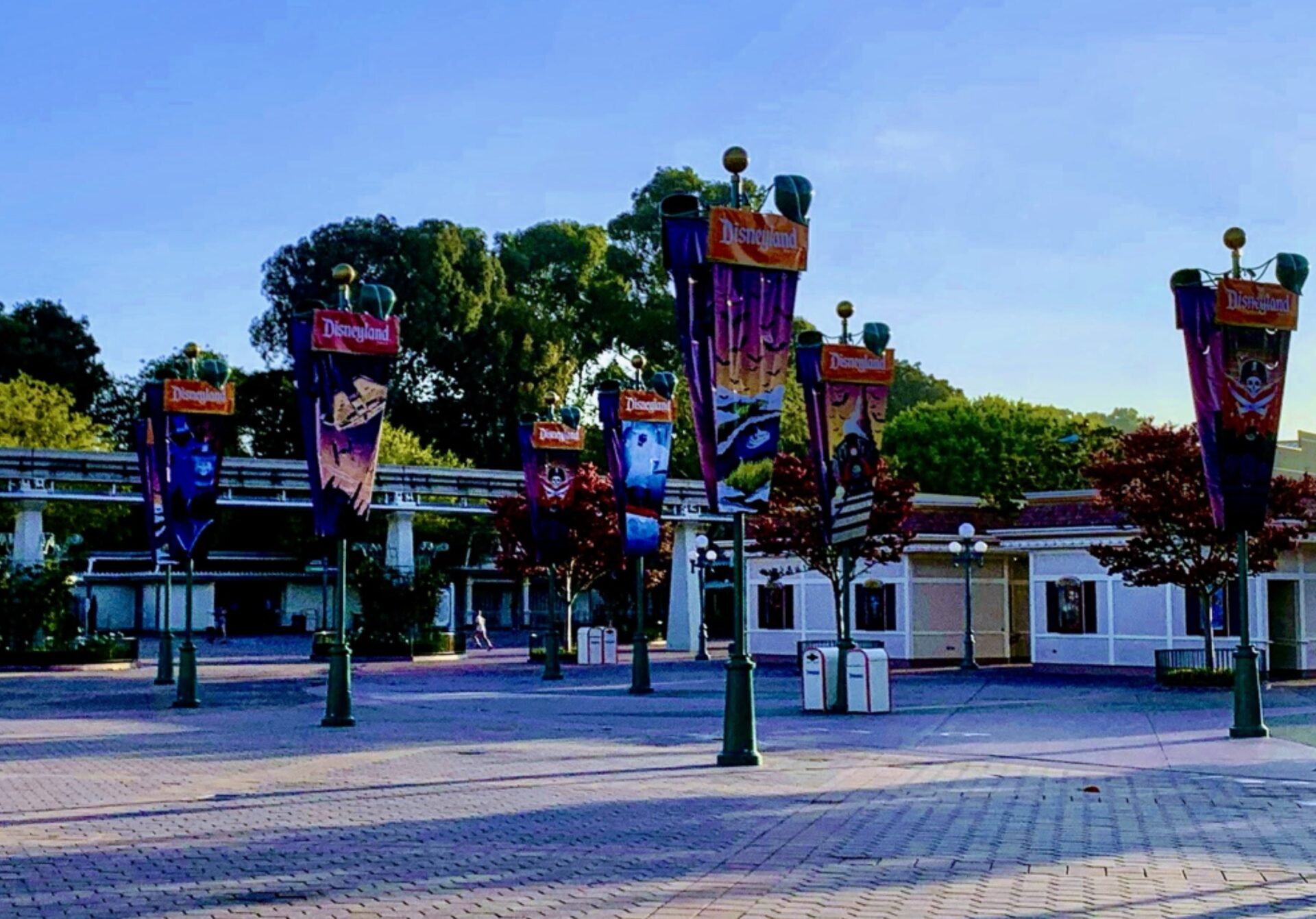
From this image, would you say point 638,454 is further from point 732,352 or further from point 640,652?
point 732,352

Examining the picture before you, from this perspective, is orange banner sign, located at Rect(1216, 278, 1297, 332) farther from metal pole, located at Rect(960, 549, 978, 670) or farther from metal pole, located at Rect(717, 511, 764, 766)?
metal pole, located at Rect(960, 549, 978, 670)

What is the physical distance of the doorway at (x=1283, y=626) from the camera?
36312 mm

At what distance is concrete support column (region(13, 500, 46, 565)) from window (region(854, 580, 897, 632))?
80.6ft

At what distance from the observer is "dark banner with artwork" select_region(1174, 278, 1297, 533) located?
2016cm

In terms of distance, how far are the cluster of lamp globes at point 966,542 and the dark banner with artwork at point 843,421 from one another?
605 inches

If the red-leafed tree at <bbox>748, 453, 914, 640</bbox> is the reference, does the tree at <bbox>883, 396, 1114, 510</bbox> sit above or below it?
above

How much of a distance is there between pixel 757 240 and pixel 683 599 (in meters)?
37.0

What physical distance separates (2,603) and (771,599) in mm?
21392

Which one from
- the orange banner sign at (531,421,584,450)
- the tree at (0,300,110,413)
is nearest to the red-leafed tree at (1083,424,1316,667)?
the orange banner sign at (531,421,584,450)

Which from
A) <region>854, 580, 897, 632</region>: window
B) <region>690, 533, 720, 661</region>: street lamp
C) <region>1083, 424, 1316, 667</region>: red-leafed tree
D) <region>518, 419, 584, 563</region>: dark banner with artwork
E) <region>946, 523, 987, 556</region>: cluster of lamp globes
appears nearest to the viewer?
Result: <region>1083, 424, 1316, 667</region>: red-leafed tree

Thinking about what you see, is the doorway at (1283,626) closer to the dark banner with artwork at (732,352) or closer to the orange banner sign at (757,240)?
the dark banner with artwork at (732,352)

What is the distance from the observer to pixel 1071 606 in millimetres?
39406

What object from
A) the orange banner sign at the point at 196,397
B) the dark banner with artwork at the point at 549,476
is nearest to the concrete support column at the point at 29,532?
the dark banner with artwork at the point at 549,476

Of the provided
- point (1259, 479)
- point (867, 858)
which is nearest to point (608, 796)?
point (867, 858)
